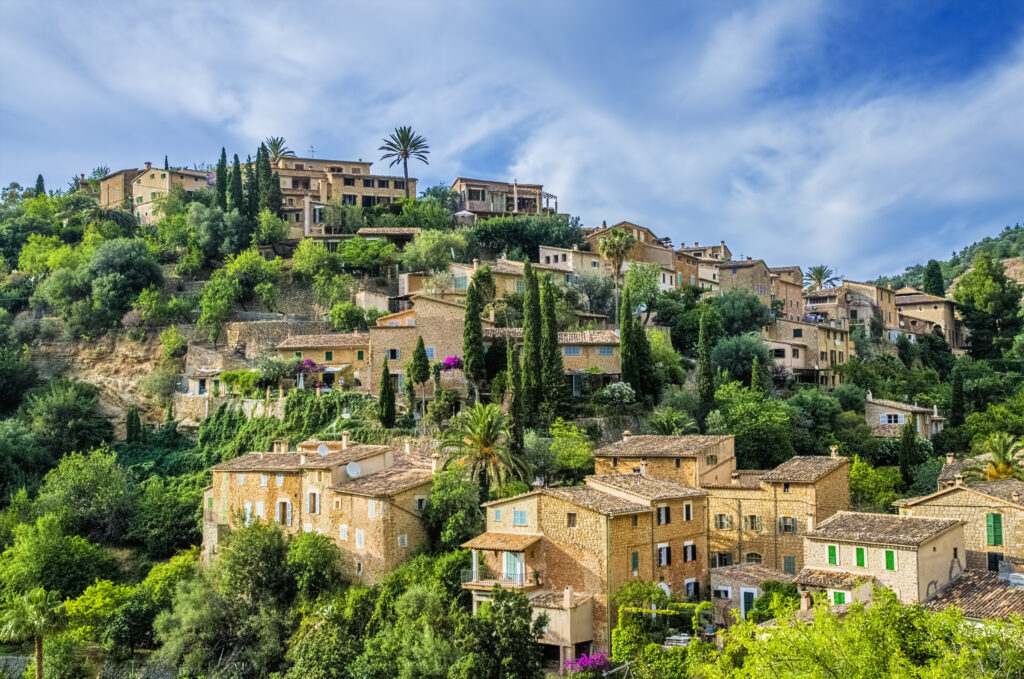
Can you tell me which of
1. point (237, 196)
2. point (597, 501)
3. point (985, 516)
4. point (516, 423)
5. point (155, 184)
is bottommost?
point (985, 516)

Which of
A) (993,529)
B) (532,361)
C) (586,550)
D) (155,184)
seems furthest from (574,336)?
(155,184)

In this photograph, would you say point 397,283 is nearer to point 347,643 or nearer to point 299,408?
point 299,408

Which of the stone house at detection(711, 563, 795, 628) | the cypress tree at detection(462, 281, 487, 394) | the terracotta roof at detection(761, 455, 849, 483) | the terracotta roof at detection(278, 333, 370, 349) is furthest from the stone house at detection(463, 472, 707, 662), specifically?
the terracotta roof at detection(278, 333, 370, 349)

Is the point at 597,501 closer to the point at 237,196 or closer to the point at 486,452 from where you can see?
the point at 486,452

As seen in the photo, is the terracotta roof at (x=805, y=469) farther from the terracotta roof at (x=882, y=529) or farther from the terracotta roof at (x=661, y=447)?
the terracotta roof at (x=882, y=529)

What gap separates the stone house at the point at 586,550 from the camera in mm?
35594

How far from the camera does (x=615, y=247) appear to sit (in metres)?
69.3

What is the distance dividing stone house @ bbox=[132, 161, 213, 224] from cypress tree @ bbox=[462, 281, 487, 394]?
45.4 m

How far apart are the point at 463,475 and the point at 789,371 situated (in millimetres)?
29733

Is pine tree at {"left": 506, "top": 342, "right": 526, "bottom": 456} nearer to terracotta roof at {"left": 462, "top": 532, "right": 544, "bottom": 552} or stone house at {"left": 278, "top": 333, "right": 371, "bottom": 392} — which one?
terracotta roof at {"left": 462, "top": 532, "right": 544, "bottom": 552}

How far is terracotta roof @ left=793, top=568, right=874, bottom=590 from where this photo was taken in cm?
3312

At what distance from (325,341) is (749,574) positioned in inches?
1174

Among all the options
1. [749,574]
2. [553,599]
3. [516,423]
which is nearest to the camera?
[553,599]

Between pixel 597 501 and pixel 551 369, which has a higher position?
pixel 551 369
